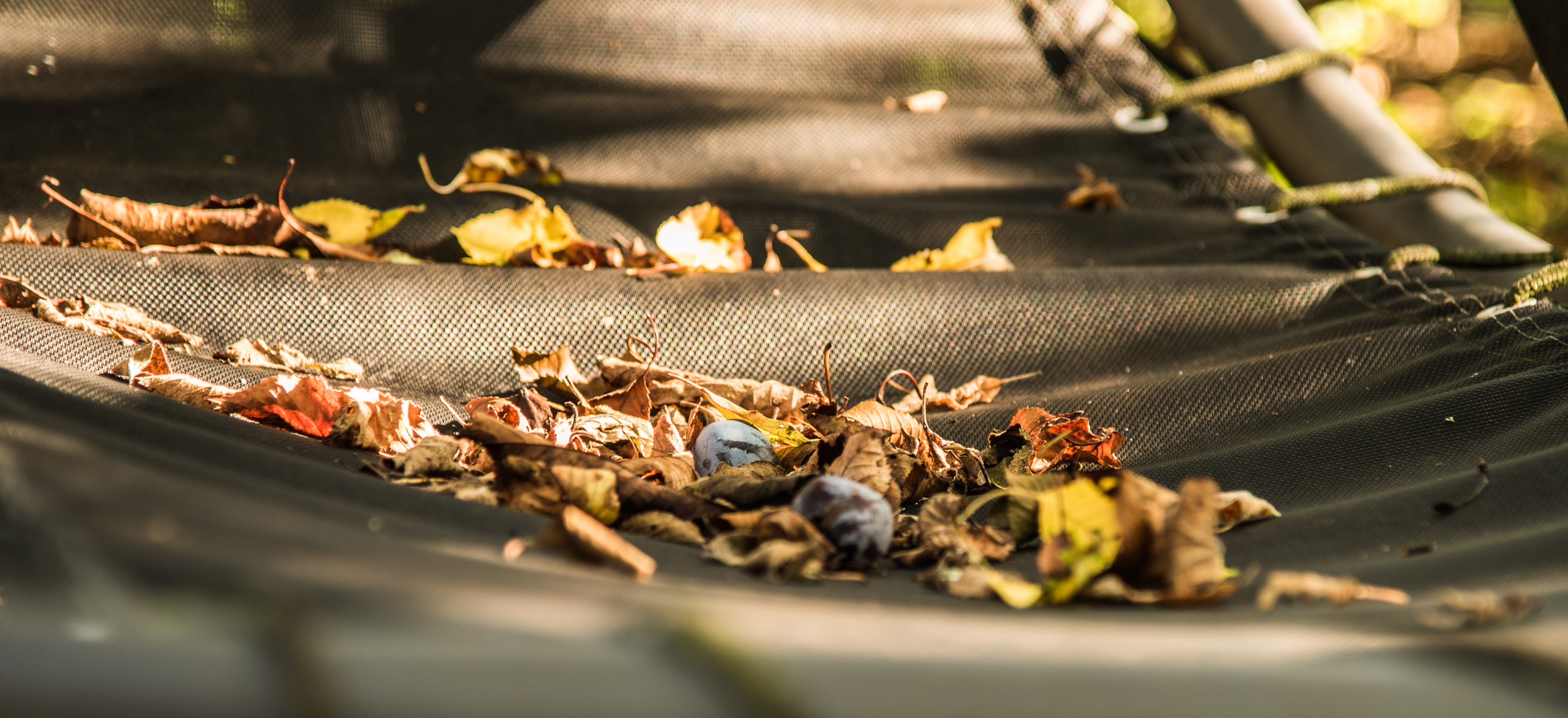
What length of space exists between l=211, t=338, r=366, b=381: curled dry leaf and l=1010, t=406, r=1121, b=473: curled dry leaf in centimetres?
73

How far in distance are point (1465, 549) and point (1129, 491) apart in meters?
0.23

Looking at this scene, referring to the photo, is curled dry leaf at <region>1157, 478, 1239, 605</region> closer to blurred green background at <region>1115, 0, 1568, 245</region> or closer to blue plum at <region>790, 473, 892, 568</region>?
blue plum at <region>790, 473, 892, 568</region>

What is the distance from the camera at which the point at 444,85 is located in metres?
1.71

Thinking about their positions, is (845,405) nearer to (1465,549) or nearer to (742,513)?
(742,513)

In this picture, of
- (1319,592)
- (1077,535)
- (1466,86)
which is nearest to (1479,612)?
(1319,592)

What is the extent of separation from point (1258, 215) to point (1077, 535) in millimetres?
1183

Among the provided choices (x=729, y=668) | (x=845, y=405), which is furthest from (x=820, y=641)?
(x=845, y=405)

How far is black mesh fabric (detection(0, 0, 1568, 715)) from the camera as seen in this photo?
Result: 58cm

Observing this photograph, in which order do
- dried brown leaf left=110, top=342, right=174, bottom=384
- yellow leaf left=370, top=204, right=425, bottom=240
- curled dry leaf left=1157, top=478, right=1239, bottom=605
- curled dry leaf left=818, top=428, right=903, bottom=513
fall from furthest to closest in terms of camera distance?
yellow leaf left=370, top=204, right=425, bottom=240, dried brown leaf left=110, top=342, right=174, bottom=384, curled dry leaf left=818, top=428, right=903, bottom=513, curled dry leaf left=1157, top=478, right=1239, bottom=605

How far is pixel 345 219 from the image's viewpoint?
1379 millimetres

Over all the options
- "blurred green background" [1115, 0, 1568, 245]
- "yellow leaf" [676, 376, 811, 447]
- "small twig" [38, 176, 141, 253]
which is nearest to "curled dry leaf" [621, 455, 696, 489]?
"yellow leaf" [676, 376, 811, 447]

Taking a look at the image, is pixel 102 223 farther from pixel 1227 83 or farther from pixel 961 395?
pixel 1227 83

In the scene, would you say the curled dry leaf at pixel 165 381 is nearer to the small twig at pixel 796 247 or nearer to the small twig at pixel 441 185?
the small twig at pixel 441 185

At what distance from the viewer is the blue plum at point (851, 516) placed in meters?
0.69
